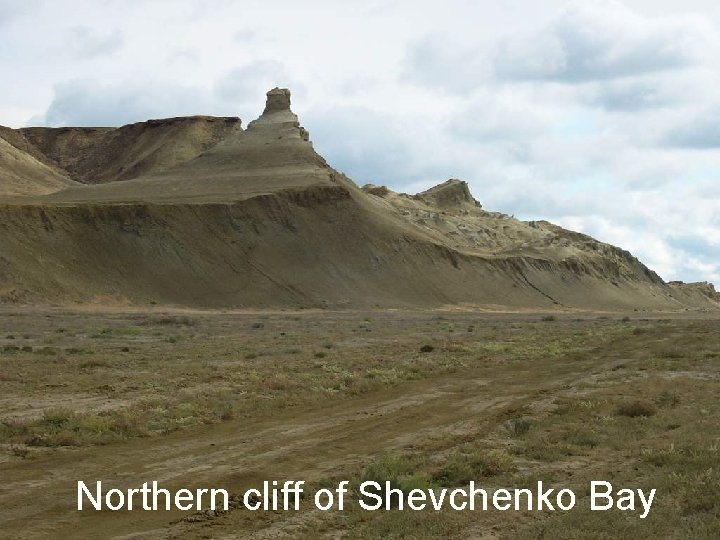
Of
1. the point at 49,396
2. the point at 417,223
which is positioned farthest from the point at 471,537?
the point at 417,223

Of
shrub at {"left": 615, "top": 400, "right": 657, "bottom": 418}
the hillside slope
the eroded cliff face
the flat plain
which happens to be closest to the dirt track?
the flat plain

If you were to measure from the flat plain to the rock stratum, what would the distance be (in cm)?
4606

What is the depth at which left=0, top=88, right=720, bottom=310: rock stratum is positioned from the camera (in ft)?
248

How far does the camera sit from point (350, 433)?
15203mm

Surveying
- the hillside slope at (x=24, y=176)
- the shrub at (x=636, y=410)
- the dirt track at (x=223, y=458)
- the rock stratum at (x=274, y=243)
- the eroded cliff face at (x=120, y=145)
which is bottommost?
the dirt track at (x=223, y=458)

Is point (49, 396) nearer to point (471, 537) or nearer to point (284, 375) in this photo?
point (284, 375)

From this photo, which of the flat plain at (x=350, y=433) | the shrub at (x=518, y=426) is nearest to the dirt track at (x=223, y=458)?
the flat plain at (x=350, y=433)

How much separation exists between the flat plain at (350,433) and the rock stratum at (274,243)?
4606 cm

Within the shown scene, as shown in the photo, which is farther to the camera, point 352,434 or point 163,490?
point 352,434

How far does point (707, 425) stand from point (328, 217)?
79.8 meters

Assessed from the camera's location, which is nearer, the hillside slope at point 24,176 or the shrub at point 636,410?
the shrub at point 636,410

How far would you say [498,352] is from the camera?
34.1 metres

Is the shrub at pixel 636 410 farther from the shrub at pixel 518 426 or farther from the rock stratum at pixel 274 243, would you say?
the rock stratum at pixel 274 243

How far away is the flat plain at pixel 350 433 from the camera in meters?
9.45
